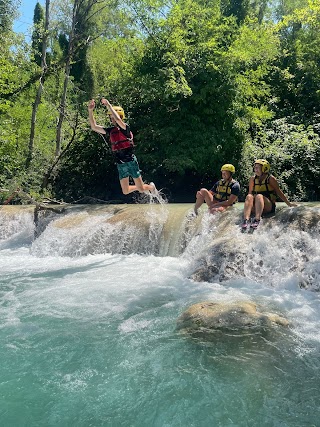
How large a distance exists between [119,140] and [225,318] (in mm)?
3059

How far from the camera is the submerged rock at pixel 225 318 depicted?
468 cm

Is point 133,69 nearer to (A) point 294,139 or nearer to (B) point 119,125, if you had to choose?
(A) point 294,139

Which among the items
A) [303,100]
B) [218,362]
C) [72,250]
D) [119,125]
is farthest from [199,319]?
[303,100]

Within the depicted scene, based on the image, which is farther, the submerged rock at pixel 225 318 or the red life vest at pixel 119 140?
the red life vest at pixel 119 140

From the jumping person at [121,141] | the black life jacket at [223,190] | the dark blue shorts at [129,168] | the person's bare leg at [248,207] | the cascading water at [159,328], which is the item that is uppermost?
the jumping person at [121,141]

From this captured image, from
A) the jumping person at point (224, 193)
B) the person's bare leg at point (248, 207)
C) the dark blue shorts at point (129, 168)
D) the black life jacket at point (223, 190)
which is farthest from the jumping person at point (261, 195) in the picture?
the dark blue shorts at point (129, 168)

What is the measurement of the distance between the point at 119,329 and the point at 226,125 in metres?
11.6

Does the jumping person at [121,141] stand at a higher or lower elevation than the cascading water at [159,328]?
higher

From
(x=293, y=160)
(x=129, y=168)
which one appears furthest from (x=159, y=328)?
(x=293, y=160)

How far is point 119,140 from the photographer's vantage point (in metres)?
6.41

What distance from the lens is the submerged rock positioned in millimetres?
4684

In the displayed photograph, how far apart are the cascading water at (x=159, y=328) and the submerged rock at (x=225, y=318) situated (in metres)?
0.16

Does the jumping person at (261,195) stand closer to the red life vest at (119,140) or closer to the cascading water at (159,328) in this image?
the cascading water at (159,328)

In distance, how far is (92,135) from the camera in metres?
16.2
